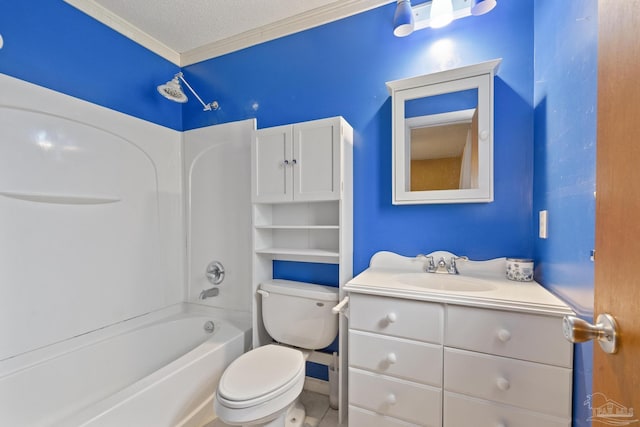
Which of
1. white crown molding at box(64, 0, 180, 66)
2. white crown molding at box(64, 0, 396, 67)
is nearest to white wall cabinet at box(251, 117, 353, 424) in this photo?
white crown molding at box(64, 0, 396, 67)

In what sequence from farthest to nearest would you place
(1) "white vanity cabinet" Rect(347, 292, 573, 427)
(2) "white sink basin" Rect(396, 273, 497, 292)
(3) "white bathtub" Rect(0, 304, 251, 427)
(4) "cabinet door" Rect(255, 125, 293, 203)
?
1. (4) "cabinet door" Rect(255, 125, 293, 203)
2. (2) "white sink basin" Rect(396, 273, 497, 292)
3. (3) "white bathtub" Rect(0, 304, 251, 427)
4. (1) "white vanity cabinet" Rect(347, 292, 573, 427)

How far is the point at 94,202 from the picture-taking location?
1.66 meters

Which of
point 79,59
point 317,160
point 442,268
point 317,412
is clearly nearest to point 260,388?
point 317,412

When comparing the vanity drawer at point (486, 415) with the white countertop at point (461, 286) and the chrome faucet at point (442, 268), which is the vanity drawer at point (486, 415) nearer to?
the white countertop at point (461, 286)

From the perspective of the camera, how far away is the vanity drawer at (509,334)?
90 centimetres

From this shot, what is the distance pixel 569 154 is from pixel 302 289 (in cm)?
139

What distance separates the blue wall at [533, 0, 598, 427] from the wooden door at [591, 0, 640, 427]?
37cm

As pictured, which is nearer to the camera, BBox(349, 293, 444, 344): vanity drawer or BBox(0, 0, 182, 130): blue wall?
BBox(349, 293, 444, 344): vanity drawer

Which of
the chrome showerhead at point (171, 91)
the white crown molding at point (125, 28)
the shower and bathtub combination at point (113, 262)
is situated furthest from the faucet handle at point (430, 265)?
the white crown molding at point (125, 28)

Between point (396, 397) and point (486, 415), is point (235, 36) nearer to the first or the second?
point (396, 397)

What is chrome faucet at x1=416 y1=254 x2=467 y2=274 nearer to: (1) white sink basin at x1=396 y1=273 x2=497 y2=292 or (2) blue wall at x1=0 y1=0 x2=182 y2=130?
(1) white sink basin at x1=396 y1=273 x2=497 y2=292

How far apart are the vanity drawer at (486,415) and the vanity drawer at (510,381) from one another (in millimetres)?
22

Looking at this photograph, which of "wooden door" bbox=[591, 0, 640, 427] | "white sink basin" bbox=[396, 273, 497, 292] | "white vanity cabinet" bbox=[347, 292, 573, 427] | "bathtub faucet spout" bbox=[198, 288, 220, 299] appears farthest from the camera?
"bathtub faucet spout" bbox=[198, 288, 220, 299]

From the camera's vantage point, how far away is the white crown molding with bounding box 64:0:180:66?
5.44ft
